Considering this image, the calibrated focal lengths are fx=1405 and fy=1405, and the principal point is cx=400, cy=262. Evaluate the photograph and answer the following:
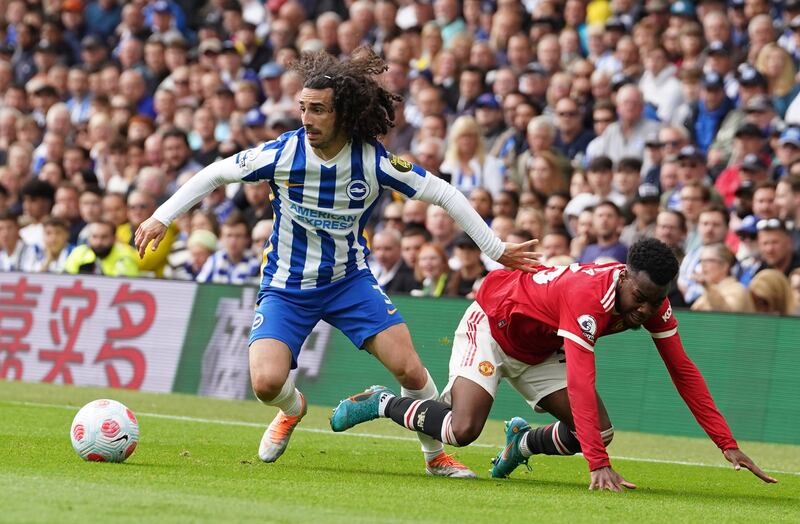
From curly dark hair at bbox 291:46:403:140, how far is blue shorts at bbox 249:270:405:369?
3.18 feet

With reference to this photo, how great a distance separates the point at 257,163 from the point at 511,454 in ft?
7.78

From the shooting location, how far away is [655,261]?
7.57 meters

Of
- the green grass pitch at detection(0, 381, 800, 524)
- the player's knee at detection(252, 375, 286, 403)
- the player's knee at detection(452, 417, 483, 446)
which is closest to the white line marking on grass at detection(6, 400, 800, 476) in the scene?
the green grass pitch at detection(0, 381, 800, 524)

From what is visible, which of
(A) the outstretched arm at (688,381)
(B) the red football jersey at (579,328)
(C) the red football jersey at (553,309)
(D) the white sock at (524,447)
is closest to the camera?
(B) the red football jersey at (579,328)

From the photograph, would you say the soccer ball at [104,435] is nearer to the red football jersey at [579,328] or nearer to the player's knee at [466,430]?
the player's knee at [466,430]

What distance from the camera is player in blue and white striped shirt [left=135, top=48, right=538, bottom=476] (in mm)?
8469

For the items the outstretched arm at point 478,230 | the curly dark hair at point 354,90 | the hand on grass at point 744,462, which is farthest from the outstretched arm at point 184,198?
the hand on grass at point 744,462

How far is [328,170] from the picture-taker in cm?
849

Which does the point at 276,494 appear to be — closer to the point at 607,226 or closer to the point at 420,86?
the point at 607,226

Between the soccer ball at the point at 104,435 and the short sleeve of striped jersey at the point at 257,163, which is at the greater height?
the short sleeve of striped jersey at the point at 257,163

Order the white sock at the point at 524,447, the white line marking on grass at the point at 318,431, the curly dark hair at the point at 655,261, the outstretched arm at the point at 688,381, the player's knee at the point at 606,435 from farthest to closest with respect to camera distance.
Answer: the white line marking on grass at the point at 318,431, the white sock at the point at 524,447, the player's knee at the point at 606,435, the outstretched arm at the point at 688,381, the curly dark hair at the point at 655,261

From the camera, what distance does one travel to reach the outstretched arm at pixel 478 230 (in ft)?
27.6

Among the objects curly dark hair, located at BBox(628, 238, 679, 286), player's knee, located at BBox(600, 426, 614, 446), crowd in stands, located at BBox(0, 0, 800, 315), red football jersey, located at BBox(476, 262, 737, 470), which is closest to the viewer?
curly dark hair, located at BBox(628, 238, 679, 286)

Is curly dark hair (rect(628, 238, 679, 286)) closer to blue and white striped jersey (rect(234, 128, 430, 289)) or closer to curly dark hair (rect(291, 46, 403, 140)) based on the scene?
blue and white striped jersey (rect(234, 128, 430, 289))
